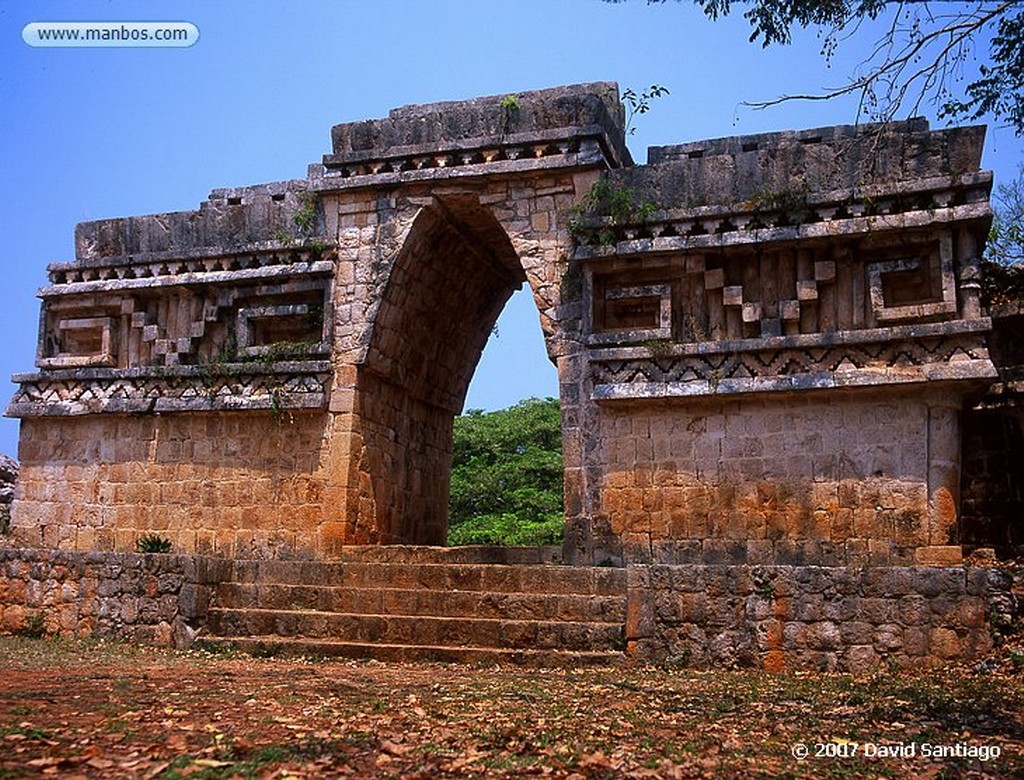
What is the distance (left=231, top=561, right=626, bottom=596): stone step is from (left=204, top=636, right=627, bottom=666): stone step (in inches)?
34.4

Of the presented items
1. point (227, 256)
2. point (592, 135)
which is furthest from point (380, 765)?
point (227, 256)

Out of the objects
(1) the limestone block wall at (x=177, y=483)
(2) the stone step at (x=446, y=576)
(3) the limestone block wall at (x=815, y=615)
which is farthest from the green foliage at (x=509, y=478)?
A: (3) the limestone block wall at (x=815, y=615)

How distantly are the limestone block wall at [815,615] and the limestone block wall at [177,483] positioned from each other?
5.10 metres

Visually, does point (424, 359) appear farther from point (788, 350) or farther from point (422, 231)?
point (788, 350)

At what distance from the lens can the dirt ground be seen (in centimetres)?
476

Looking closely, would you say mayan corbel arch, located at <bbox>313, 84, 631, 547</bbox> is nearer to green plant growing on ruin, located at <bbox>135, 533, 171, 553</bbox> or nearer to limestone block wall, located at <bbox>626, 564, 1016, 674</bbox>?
green plant growing on ruin, located at <bbox>135, 533, 171, 553</bbox>

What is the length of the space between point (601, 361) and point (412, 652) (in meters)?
4.01

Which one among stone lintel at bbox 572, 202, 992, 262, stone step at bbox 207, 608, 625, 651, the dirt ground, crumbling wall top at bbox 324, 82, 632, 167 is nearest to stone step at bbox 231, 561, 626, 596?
stone step at bbox 207, 608, 625, 651

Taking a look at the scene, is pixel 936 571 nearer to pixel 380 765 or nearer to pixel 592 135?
pixel 380 765

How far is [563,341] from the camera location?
11383 mm

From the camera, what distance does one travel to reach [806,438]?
1034 centimetres

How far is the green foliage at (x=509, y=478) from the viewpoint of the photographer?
19609mm

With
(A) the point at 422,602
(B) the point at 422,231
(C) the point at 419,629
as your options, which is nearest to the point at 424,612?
(A) the point at 422,602

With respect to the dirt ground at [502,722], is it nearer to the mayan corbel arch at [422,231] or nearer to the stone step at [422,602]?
the stone step at [422,602]
